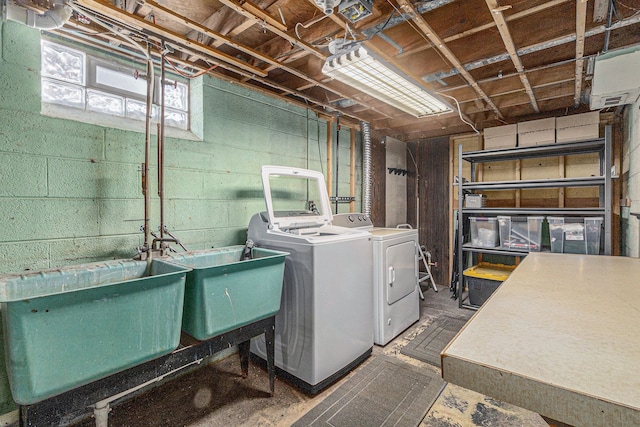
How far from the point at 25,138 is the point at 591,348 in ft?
8.58

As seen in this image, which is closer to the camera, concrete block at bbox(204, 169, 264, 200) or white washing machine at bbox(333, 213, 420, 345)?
concrete block at bbox(204, 169, 264, 200)

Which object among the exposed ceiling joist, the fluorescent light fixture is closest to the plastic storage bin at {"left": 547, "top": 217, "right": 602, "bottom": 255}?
the fluorescent light fixture

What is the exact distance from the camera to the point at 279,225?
2.39 m

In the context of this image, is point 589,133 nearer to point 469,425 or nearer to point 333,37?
point 333,37

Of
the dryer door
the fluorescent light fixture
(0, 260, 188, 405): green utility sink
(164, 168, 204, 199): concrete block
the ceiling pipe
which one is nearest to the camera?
(0, 260, 188, 405): green utility sink

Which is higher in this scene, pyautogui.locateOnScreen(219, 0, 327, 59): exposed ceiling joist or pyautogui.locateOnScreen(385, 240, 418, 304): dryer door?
pyautogui.locateOnScreen(219, 0, 327, 59): exposed ceiling joist

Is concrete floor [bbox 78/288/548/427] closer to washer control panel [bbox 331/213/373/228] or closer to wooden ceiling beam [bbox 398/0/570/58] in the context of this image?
washer control panel [bbox 331/213/373/228]

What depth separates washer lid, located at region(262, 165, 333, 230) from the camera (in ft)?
7.85

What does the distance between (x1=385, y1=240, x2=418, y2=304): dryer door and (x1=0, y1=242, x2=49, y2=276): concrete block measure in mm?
2469

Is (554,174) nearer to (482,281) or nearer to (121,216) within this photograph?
(482,281)

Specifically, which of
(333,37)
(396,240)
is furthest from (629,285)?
(333,37)

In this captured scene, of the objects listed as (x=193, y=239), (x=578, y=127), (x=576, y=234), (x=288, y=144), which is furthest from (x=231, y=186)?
(x=578, y=127)

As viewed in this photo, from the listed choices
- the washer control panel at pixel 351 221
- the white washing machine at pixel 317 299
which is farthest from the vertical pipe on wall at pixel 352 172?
the white washing machine at pixel 317 299

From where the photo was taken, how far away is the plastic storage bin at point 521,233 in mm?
3299
